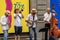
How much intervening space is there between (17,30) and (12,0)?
281 centimetres

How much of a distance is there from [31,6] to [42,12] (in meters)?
0.76

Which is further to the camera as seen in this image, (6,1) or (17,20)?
(6,1)

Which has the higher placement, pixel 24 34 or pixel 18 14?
pixel 18 14

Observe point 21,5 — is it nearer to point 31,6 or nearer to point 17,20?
point 31,6

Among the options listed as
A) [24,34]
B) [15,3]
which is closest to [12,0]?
[15,3]

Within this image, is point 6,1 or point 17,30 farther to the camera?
point 6,1

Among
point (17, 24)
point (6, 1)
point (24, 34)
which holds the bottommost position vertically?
point (24, 34)

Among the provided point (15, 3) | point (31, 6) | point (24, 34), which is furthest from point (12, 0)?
point (24, 34)

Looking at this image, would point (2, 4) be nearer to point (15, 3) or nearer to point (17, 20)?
A: point (15, 3)

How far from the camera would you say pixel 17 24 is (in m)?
12.5

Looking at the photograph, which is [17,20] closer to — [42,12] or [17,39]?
[17,39]

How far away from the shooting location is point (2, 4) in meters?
14.7

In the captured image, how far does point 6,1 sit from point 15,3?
55 centimetres

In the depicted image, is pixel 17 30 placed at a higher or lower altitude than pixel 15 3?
lower
